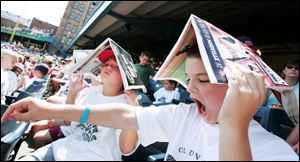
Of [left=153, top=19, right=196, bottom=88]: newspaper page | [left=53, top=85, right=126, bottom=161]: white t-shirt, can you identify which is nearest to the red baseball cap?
[left=53, top=85, right=126, bottom=161]: white t-shirt

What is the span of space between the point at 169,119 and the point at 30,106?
57cm

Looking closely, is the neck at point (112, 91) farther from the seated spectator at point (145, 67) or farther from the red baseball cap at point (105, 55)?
the seated spectator at point (145, 67)

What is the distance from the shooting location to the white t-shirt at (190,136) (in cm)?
92

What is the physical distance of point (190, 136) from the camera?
1117 mm

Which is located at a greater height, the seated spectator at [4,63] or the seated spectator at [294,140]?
the seated spectator at [4,63]

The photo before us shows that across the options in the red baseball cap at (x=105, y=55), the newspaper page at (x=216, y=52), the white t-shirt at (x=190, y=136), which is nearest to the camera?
the newspaper page at (x=216, y=52)

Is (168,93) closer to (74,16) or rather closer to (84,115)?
(84,115)

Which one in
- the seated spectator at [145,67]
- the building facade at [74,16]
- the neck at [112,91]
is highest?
the building facade at [74,16]

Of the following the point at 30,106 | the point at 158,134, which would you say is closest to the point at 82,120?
the point at 30,106

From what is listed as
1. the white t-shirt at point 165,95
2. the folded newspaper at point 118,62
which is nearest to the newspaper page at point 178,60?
the folded newspaper at point 118,62

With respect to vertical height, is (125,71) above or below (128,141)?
above

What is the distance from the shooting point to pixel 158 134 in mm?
1225

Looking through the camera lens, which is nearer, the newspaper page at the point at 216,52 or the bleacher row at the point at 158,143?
the newspaper page at the point at 216,52

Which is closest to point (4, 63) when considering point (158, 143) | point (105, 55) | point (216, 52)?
point (105, 55)
